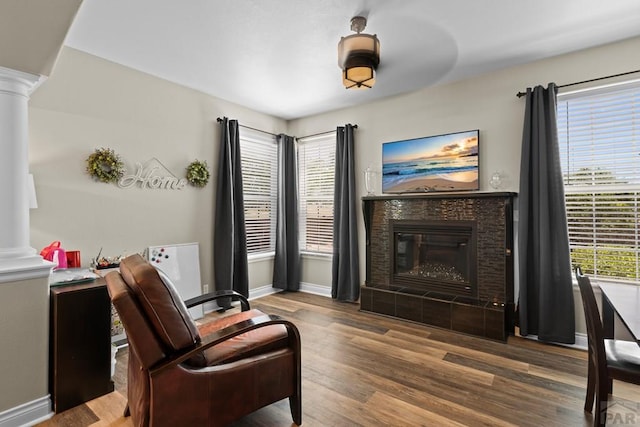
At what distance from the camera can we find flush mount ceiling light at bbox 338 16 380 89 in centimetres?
250

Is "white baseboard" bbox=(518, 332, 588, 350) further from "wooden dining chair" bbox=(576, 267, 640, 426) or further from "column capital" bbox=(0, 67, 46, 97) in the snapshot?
"column capital" bbox=(0, 67, 46, 97)

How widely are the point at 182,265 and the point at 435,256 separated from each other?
3.01 meters

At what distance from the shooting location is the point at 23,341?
6.53 feet

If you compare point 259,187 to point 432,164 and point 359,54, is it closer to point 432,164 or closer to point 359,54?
point 432,164

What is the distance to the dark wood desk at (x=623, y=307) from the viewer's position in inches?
59.1

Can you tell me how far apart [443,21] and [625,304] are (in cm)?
227

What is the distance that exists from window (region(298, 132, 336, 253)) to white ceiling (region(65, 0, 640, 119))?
53.1 inches

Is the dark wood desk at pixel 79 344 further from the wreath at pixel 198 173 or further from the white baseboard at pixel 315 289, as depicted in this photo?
the white baseboard at pixel 315 289

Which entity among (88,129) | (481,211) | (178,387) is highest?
(88,129)

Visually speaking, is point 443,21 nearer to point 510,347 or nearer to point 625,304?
point 625,304

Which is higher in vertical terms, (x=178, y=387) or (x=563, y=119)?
(x=563, y=119)

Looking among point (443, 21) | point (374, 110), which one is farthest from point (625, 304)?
point (374, 110)

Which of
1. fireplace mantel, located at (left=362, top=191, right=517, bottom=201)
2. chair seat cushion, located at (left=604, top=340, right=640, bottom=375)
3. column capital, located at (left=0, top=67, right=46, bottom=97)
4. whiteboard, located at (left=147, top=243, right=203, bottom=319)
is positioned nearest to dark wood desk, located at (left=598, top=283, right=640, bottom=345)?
chair seat cushion, located at (left=604, top=340, right=640, bottom=375)

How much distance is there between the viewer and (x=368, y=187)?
4.37 m
